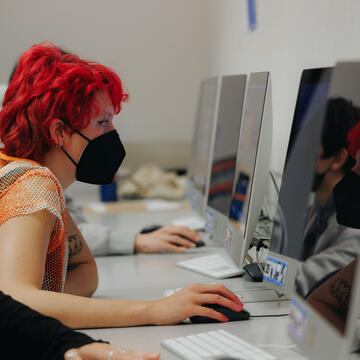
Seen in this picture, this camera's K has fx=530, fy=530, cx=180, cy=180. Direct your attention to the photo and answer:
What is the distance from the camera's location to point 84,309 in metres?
1.06

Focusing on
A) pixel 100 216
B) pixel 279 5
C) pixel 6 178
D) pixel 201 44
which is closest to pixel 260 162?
pixel 6 178

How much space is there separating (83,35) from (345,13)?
2055 mm

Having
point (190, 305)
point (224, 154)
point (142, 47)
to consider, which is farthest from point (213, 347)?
point (142, 47)

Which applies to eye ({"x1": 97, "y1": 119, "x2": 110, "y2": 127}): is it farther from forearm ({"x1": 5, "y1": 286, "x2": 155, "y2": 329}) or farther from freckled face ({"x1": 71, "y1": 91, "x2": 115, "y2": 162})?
forearm ({"x1": 5, "y1": 286, "x2": 155, "y2": 329})

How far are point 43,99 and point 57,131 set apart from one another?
88 millimetres

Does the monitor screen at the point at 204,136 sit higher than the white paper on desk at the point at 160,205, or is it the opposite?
the monitor screen at the point at 204,136

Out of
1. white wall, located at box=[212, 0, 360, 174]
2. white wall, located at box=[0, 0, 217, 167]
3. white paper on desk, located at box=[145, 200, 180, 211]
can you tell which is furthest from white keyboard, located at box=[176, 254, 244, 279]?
white wall, located at box=[0, 0, 217, 167]

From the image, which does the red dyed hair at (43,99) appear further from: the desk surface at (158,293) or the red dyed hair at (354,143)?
the red dyed hair at (354,143)

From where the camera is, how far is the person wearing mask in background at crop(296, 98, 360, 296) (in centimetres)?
85

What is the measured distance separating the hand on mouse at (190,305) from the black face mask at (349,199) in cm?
33

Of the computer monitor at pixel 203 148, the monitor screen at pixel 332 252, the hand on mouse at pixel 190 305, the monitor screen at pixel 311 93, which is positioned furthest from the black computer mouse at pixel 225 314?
the computer monitor at pixel 203 148

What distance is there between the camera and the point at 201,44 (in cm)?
328

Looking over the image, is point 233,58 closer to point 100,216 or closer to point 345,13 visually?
point 100,216

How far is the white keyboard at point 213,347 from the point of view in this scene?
92cm
